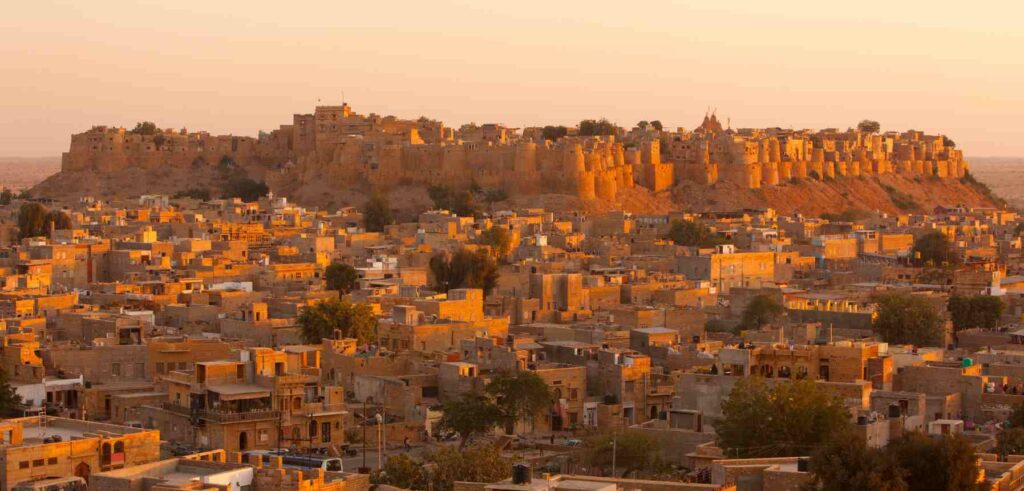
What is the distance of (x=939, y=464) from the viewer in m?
16.7

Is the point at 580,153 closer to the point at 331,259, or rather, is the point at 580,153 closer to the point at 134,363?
the point at 331,259

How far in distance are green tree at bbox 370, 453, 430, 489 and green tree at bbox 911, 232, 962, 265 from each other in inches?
1162

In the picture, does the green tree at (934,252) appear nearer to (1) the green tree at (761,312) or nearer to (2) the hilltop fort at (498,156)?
(1) the green tree at (761,312)

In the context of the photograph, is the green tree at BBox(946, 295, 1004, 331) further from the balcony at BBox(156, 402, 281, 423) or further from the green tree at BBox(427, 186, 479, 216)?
the green tree at BBox(427, 186, 479, 216)

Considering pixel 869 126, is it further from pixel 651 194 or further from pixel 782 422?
pixel 782 422

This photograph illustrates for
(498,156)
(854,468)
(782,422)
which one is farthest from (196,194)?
(854,468)

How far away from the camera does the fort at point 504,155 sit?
250ft

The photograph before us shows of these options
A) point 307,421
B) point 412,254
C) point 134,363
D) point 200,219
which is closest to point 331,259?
point 412,254

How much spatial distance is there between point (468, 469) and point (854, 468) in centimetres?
444

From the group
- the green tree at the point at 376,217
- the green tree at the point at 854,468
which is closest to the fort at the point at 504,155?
the green tree at the point at 376,217

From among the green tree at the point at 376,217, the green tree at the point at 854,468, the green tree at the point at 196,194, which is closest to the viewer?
the green tree at the point at 854,468

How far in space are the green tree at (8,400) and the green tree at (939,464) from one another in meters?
12.3

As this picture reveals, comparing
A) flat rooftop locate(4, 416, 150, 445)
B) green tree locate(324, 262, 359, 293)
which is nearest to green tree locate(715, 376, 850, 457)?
flat rooftop locate(4, 416, 150, 445)

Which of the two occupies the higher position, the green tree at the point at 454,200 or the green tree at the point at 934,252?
the green tree at the point at 454,200
